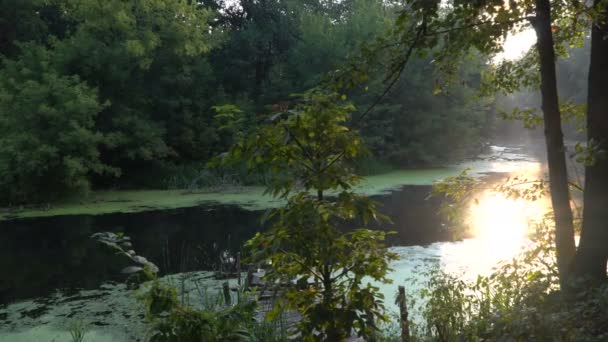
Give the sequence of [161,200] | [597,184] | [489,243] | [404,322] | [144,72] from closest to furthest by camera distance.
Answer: [597,184], [404,322], [489,243], [161,200], [144,72]

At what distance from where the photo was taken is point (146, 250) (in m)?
11.4

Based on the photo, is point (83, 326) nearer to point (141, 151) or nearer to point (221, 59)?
point (141, 151)

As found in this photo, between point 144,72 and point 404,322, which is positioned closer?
point 404,322

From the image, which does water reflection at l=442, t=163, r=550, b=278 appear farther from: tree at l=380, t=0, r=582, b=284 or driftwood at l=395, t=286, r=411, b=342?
tree at l=380, t=0, r=582, b=284

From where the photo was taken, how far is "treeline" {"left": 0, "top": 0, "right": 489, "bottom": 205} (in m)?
17.7

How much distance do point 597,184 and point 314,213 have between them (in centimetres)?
222

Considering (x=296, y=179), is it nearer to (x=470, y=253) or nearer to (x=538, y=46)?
(x=538, y=46)

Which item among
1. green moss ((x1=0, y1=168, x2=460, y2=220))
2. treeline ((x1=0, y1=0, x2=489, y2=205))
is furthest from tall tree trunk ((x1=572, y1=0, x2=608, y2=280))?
green moss ((x1=0, y1=168, x2=460, y2=220))

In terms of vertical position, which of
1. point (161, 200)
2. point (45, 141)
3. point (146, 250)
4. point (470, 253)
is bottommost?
point (470, 253)

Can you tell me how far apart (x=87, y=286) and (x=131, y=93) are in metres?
15.2

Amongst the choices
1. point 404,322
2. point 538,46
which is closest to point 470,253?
point 404,322

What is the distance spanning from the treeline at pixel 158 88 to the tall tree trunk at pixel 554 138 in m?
9.95

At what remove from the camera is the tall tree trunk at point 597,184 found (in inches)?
157

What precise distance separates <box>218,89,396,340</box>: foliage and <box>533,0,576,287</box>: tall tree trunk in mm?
1448
